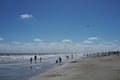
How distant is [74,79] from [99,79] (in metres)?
2.37

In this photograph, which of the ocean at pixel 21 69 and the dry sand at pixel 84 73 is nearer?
the dry sand at pixel 84 73

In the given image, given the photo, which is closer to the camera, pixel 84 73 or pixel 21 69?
pixel 84 73

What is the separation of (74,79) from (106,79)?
3019 mm

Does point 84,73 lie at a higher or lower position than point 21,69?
higher

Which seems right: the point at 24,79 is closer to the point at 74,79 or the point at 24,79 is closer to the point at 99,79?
the point at 74,79

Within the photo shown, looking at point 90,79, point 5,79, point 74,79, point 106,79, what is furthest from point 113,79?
point 5,79

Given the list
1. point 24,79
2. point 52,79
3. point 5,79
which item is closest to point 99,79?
point 52,79

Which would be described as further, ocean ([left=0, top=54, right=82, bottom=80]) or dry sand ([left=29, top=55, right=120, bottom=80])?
ocean ([left=0, top=54, right=82, bottom=80])

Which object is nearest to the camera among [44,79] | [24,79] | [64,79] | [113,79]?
[113,79]

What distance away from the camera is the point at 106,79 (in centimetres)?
1852

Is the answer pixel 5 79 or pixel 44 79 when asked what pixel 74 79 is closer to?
pixel 44 79

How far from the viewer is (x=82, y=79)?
19047mm

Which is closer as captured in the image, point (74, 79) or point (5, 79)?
point (74, 79)

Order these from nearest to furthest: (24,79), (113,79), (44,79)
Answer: (113,79), (44,79), (24,79)
